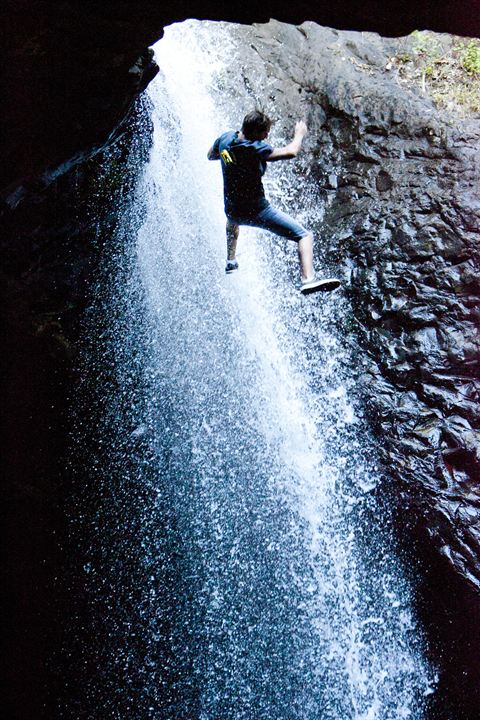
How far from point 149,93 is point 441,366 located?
6.69 m

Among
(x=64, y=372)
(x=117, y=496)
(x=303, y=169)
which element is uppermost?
(x=303, y=169)

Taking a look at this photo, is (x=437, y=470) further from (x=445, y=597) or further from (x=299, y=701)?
(x=299, y=701)

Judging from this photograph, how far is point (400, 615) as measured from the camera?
594 centimetres

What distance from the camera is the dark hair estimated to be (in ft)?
12.3

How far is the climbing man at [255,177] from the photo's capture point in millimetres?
3820

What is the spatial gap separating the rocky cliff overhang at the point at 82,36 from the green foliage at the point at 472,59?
4.16 metres

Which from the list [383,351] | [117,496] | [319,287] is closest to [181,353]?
[117,496]

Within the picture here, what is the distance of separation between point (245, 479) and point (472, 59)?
794cm

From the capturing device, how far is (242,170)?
4.06 metres

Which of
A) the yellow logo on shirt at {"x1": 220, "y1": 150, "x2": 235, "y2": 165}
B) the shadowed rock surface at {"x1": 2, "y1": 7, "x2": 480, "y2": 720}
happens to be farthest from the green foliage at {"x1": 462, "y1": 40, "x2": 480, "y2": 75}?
the yellow logo on shirt at {"x1": 220, "y1": 150, "x2": 235, "y2": 165}

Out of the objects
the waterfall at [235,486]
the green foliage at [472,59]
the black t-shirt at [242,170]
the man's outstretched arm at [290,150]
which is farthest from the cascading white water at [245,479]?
the green foliage at [472,59]

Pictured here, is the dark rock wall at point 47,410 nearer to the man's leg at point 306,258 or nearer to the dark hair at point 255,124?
the dark hair at point 255,124

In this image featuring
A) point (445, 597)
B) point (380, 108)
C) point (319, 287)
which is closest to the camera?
point (319, 287)

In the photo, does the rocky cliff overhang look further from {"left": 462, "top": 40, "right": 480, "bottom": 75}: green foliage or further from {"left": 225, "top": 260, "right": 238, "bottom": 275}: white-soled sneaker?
{"left": 462, "top": 40, "right": 480, "bottom": 75}: green foliage
